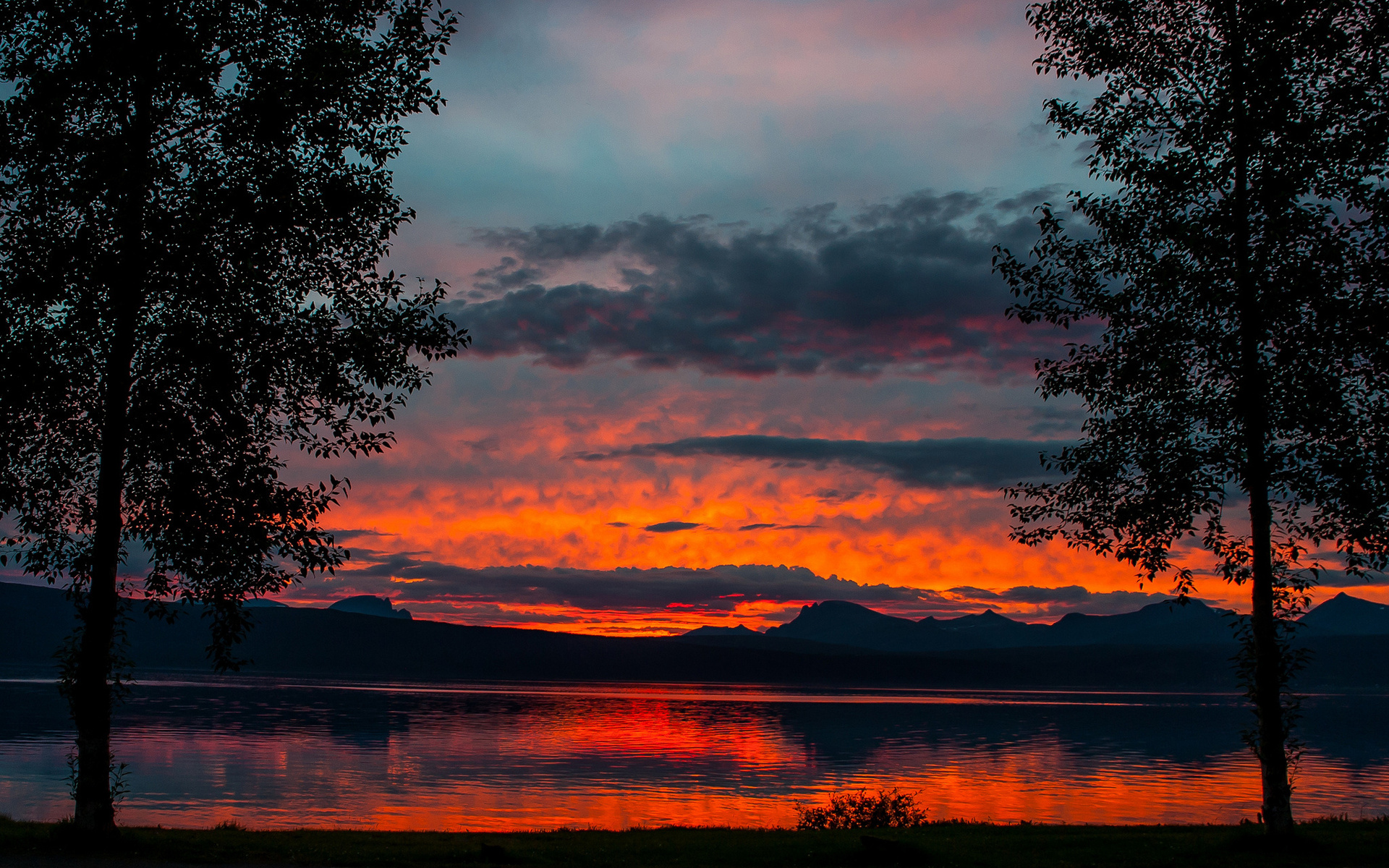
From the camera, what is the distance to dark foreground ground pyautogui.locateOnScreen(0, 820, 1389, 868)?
22.7 metres

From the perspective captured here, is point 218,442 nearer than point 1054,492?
Yes

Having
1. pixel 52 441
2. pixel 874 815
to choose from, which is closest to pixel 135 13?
pixel 52 441

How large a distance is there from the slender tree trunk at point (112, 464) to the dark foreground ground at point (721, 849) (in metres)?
1.81

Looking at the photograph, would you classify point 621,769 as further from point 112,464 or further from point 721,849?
point 112,464

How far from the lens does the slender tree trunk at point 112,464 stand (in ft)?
75.9

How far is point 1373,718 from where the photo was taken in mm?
185500

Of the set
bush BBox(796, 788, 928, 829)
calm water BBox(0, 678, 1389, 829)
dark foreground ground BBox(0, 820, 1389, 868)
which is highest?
dark foreground ground BBox(0, 820, 1389, 868)

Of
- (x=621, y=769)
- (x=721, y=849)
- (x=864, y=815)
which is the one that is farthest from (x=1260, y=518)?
(x=621, y=769)

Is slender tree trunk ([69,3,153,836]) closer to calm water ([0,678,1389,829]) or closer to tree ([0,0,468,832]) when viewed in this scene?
tree ([0,0,468,832])

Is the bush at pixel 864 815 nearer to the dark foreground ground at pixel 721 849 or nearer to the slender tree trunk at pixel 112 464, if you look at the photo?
the dark foreground ground at pixel 721 849

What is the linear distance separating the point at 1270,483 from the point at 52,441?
29.6 meters

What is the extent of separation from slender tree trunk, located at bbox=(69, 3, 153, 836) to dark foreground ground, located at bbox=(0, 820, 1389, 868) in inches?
71.2

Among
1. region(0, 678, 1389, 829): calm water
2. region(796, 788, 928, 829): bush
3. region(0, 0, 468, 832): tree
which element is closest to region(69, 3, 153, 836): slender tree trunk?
region(0, 0, 468, 832): tree

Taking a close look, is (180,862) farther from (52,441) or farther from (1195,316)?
(1195,316)
